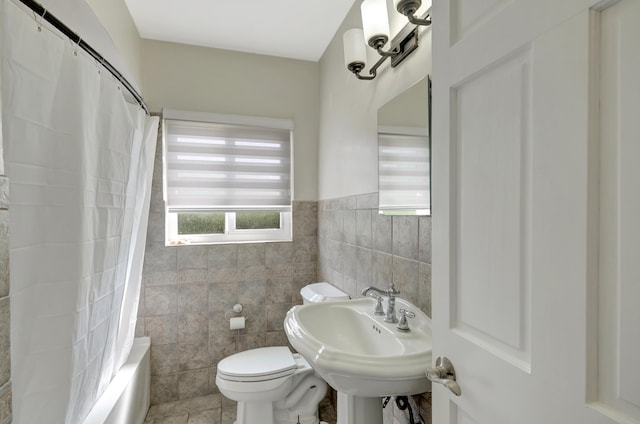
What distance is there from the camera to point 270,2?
172 centimetres

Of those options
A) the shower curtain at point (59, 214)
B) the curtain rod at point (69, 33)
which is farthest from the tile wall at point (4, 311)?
the curtain rod at point (69, 33)

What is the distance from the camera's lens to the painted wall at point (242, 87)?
2.09 metres

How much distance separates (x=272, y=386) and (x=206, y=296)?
2.75ft

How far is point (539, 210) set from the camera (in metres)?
0.50

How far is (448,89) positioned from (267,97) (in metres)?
1.82

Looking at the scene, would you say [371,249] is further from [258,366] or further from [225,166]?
[225,166]

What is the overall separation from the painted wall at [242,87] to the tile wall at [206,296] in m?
0.37

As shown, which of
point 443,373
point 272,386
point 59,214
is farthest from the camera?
point 272,386

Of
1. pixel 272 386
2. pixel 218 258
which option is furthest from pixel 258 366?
pixel 218 258

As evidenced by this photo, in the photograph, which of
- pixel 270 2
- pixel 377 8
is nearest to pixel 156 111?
pixel 270 2

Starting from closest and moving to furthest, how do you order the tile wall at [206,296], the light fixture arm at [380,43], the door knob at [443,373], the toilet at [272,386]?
1. the door knob at [443,373]
2. the light fixture arm at [380,43]
3. the toilet at [272,386]
4. the tile wall at [206,296]

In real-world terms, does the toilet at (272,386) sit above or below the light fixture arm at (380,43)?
below

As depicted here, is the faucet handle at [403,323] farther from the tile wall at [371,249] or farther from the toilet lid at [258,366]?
the toilet lid at [258,366]

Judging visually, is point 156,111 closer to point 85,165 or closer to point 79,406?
point 85,165
